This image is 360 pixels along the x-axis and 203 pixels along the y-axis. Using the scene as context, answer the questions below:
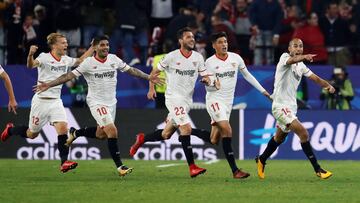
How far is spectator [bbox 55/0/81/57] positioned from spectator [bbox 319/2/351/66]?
5.79 meters

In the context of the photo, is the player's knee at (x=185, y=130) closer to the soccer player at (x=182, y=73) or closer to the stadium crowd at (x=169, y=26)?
the soccer player at (x=182, y=73)

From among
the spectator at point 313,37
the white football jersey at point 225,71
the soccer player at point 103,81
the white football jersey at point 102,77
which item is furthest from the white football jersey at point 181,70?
the spectator at point 313,37

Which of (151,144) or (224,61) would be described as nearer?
(224,61)

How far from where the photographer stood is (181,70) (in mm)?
17672

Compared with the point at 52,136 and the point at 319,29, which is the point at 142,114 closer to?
the point at 52,136

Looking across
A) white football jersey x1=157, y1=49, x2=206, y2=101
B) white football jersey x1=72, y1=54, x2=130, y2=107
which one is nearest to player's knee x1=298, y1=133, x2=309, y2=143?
white football jersey x1=157, y1=49, x2=206, y2=101

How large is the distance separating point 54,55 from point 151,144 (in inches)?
224

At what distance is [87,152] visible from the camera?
78.1 ft

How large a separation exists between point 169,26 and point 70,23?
2.33m

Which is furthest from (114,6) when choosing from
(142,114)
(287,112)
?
(287,112)

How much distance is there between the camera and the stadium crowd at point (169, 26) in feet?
81.9

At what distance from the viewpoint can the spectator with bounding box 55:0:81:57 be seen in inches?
981

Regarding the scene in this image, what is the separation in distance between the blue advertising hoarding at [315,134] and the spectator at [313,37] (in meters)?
1.96

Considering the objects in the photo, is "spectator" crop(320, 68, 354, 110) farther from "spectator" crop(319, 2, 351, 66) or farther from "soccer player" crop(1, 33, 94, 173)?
"soccer player" crop(1, 33, 94, 173)
